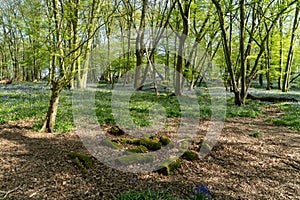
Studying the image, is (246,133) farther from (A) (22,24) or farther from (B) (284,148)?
(A) (22,24)

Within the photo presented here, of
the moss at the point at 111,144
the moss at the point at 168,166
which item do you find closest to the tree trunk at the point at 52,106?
the moss at the point at 111,144

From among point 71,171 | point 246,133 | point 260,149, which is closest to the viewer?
point 71,171

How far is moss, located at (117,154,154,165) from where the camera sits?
4.06 metres

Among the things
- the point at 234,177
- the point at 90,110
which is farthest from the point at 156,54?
the point at 234,177

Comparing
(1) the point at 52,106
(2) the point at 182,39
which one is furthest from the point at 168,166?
(2) the point at 182,39

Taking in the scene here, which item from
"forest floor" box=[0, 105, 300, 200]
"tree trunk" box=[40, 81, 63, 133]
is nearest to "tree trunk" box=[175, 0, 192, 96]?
"forest floor" box=[0, 105, 300, 200]

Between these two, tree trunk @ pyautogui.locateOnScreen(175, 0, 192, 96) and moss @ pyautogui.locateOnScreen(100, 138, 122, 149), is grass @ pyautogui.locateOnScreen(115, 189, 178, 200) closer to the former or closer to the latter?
moss @ pyautogui.locateOnScreen(100, 138, 122, 149)

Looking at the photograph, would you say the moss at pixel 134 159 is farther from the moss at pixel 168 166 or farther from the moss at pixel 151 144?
the moss at pixel 151 144

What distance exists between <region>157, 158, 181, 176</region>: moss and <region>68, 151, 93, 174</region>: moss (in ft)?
4.25

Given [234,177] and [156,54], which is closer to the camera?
[234,177]

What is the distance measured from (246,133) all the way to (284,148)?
4.92 ft

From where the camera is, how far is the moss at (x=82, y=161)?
12.5 feet

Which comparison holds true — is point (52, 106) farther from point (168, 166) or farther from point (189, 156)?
point (189, 156)

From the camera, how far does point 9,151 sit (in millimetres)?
4297
